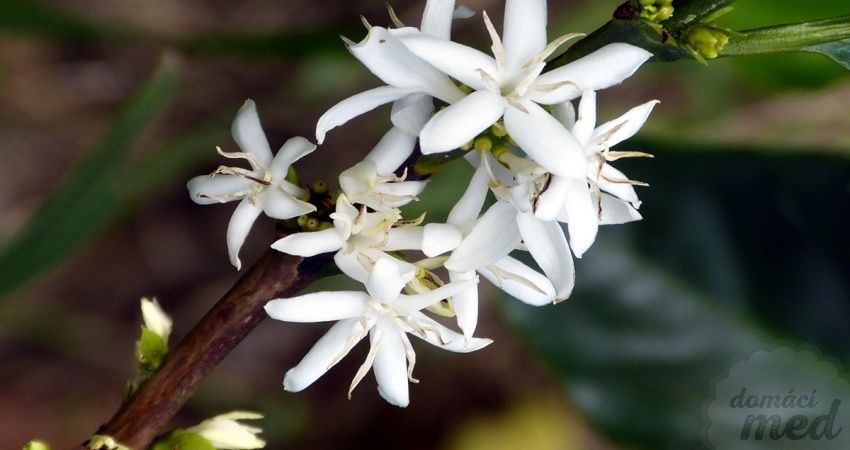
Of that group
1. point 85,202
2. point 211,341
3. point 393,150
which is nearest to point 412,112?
point 393,150

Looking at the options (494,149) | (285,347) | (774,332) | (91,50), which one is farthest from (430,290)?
(91,50)

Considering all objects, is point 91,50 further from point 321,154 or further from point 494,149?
point 494,149

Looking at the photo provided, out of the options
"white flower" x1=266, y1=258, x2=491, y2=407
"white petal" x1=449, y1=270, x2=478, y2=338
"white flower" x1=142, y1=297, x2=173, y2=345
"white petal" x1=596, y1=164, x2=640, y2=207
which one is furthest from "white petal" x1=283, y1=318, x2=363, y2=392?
"white petal" x1=596, y1=164, x2=640, y2=207

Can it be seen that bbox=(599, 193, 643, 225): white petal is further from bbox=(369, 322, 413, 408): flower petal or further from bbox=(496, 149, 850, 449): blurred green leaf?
bbox=(496, 149, 850, 449): blurred green leaf

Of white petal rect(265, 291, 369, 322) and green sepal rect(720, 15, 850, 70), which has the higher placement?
white petal rect(265, 291, 369, 322)

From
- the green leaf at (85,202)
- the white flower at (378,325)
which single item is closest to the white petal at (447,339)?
the white flower at (378,325)

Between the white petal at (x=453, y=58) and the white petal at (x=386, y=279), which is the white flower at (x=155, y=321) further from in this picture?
the white petal at (x=453, y=58)
